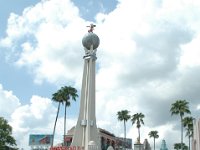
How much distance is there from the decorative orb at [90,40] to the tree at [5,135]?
2632cm

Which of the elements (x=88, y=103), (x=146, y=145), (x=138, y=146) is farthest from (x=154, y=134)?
(x=88, y=103)

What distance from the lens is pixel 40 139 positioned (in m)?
124

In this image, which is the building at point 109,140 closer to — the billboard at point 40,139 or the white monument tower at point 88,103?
the billboard at point 40,139

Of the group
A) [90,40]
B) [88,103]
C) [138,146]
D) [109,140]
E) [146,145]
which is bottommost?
[138,146]

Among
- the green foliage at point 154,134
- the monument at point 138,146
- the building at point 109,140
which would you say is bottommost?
the monument at point 138,146

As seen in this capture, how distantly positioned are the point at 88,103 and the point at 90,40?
50.2ft

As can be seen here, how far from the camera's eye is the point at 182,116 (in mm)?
98750

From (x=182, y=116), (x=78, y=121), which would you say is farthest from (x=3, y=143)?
(x=182, y=116)

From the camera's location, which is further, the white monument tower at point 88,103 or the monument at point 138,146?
the monument at point 138,146

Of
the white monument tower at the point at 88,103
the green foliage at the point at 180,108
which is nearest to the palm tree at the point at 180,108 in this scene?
the green foliage at the point at 180,108

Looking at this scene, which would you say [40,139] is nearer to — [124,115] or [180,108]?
[124,115]

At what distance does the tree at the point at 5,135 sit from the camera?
87.9 meters

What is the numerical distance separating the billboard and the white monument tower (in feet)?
115

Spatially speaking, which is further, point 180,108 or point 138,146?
point 138,146
